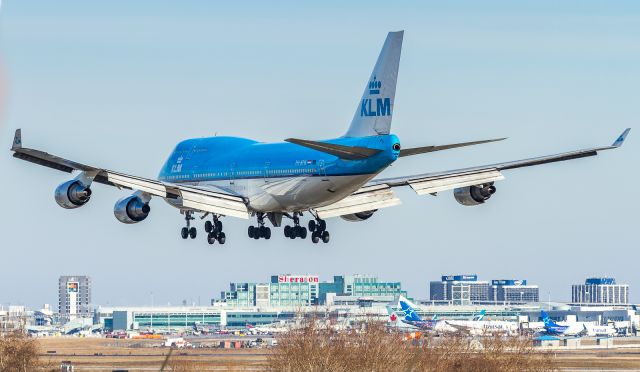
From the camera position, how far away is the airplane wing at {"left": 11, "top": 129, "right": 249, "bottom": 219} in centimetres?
7281

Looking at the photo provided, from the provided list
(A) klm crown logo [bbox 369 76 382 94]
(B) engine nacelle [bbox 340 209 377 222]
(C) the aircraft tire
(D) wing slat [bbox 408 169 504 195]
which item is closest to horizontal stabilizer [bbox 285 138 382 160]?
(A) klm crown logo [bbox 369 76 382 94]

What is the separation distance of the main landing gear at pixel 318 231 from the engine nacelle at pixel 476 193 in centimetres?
898

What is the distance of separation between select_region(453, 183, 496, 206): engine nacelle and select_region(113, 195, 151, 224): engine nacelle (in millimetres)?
20065

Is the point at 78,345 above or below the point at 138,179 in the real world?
below

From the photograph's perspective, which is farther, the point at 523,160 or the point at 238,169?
the point at 238,169

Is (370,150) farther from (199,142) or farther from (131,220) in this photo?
(199,142)

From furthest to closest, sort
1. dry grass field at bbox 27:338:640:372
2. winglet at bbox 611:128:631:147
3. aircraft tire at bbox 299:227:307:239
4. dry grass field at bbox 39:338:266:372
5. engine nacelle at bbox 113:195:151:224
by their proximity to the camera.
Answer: dry grass field at bbox 27:338:640:372, dry grass field at bbox 39:338:266:372, aircraft tire at bbox 299:227:307:239, engine nacelle at bbox 113:195:151:224, winglet at bbox 611:128:631:147

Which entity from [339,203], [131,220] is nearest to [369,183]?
[339,203]

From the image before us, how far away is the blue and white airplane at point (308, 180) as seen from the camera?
257 feet

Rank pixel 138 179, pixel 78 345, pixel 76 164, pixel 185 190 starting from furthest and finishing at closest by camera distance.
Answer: pixel 78 345 < pixel 185 190 < pixel 138 179 < pixel 76 164

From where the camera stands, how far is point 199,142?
99188 mm

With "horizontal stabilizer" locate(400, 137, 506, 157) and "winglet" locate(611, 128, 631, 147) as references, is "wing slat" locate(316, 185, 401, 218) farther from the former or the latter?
"winglet" locate(611, 128, 631, 147)

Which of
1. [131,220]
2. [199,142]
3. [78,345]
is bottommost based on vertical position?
[78,345]

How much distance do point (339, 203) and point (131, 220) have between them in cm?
1351
